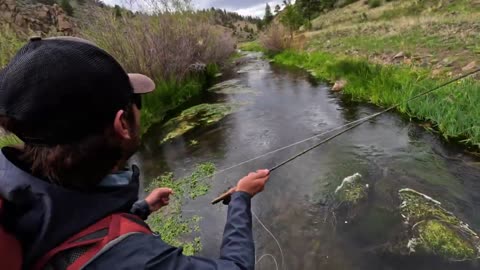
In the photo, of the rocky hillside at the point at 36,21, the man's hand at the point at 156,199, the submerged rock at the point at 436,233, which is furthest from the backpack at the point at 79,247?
the rocky hillside at the point at 36,21

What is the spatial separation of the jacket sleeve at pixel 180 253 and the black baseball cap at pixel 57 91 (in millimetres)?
383

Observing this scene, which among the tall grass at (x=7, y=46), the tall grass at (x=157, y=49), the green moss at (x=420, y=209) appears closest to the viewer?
the green moss at (x=420, y=209)

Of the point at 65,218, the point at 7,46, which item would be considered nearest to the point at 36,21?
the point at 7,46

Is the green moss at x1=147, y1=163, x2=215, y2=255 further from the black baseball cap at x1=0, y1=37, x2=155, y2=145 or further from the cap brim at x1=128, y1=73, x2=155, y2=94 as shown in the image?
the black baseball cap at x1=0, y1=37, x2=155, y2=145

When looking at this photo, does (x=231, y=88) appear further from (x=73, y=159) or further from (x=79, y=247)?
(x=79, y=247)

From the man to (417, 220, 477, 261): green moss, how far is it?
2.65 m

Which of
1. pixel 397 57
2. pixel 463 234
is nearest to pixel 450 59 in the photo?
pixel 397 57

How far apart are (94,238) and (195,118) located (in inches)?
275

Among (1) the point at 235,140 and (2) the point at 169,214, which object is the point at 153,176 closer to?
(2) the point at 169,214

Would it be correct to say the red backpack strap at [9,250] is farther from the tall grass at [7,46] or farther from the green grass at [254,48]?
the green grass at [254,48]

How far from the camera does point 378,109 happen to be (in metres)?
6.94

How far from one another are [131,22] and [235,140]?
4580mm

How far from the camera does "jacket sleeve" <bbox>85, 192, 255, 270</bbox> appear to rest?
988 mm

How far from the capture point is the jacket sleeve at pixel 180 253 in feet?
3.24
